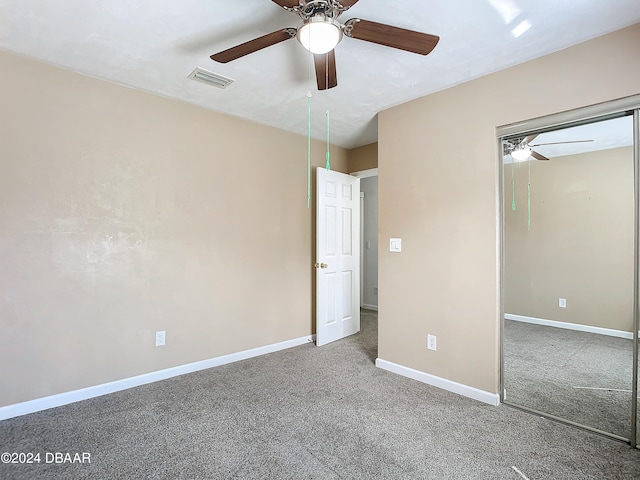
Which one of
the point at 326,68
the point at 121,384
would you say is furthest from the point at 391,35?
the point at 121,384

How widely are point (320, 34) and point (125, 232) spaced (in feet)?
7.02

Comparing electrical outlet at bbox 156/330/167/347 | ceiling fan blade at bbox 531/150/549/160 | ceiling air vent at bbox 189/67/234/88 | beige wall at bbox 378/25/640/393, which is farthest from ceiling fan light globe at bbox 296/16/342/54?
electrical outlet at bbox 156/330/167/347

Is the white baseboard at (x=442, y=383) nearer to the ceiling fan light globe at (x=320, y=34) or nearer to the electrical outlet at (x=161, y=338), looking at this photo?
the electrical outlet at (x=161, y=338)

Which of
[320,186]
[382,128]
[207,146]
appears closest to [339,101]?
[382,128]

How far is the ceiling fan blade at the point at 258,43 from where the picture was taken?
166cm

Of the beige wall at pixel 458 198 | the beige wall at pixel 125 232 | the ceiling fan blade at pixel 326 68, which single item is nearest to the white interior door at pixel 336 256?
the beige wall at pixel 125 232

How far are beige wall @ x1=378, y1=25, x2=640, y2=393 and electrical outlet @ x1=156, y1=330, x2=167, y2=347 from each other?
1.97m

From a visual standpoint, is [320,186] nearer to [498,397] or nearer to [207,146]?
[207,146]

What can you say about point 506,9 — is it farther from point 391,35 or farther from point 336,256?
point 336,256

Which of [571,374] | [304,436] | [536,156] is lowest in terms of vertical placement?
[304,436]

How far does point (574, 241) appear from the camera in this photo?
91.1 inches

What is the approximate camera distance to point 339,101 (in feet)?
9.57

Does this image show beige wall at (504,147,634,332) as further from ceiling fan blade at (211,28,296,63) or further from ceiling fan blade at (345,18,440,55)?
ceiling fan blade at (211,28,296,63)

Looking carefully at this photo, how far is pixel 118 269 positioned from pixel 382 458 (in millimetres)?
2353
